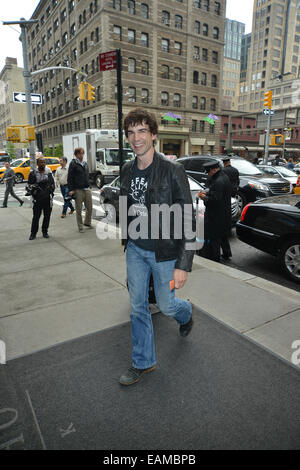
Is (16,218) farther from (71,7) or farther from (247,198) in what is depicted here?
(71,7)

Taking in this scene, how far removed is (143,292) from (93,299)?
1754mm

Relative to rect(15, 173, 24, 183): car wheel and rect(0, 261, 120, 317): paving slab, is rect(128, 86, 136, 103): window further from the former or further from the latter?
rect(0, 261, 120, 317): paving slab

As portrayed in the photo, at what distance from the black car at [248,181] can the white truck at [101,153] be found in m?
8.10

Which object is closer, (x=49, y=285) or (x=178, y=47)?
(x=49, y=285)

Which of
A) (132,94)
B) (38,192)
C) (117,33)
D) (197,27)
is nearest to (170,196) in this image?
(38,192)

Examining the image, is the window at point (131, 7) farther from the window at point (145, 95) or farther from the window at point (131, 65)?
the window at point (145, 95)

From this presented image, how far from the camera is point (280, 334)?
318 centimetres

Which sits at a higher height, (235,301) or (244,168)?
(244,168)

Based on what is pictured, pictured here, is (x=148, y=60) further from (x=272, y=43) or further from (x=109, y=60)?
(x=272, y=43)

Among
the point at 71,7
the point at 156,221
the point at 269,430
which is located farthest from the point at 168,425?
the point at 71,7

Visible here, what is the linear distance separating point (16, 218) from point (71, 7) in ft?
140

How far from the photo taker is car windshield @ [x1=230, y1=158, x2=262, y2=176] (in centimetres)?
1138

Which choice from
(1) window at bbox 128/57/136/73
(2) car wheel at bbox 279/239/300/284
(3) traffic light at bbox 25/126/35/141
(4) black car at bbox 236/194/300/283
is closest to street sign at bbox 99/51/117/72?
(4) black car at bbox 236/194/300/283

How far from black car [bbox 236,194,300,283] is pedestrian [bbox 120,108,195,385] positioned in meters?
3.12
